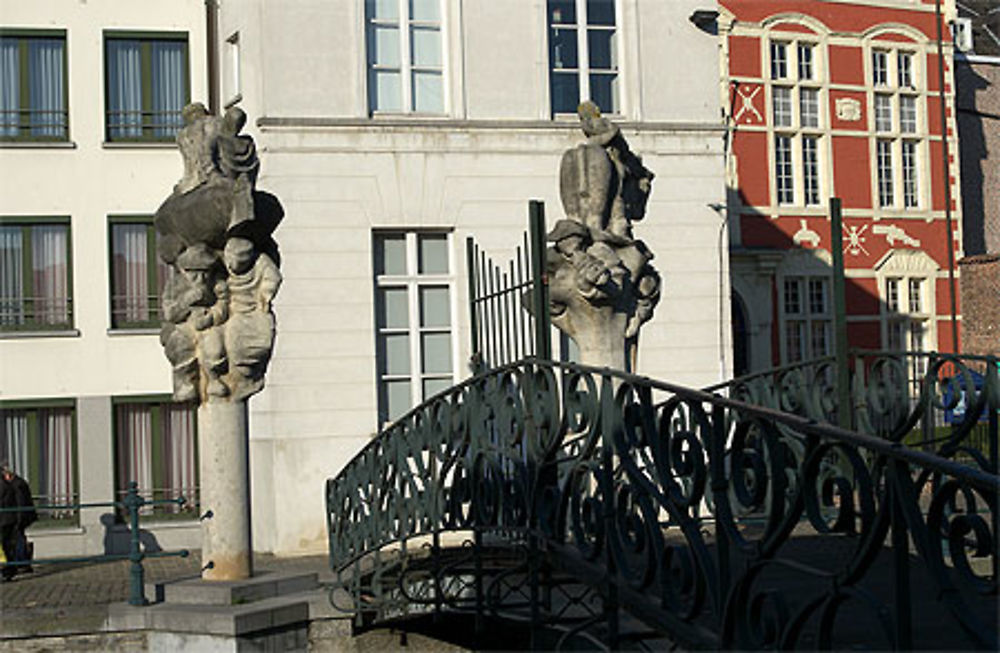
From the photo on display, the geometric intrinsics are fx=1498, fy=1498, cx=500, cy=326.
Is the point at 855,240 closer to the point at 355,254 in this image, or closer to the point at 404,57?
the point at 404,57

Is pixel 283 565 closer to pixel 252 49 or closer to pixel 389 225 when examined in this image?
pixel 389 225

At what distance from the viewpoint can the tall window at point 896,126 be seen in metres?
32.0

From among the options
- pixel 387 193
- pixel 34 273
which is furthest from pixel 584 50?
pixel 34 273

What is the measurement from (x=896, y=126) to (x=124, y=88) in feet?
57.5

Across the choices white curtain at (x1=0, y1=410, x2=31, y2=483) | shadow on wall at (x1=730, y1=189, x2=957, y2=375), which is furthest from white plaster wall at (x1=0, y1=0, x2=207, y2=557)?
shadow on wall at (x1=730, y1=189, x2=957, y2=375)

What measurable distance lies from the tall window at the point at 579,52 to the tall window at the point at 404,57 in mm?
1613

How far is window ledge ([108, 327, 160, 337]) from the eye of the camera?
20.8 metres

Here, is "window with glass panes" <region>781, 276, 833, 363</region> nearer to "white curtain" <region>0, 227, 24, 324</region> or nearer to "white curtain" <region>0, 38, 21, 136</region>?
"white curtain" <region>0, 227, 24, 324</region>

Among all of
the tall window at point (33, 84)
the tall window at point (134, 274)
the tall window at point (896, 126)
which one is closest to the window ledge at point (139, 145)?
the tall window at point (33, 84)

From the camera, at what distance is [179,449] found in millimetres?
21172

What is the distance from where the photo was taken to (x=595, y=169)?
32.5 feet

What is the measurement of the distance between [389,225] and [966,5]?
112 feet

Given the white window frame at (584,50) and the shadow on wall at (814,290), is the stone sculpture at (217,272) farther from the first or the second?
the shadow on wall at (814,290)

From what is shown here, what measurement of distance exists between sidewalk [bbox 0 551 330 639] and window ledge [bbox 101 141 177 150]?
19.1 ft
